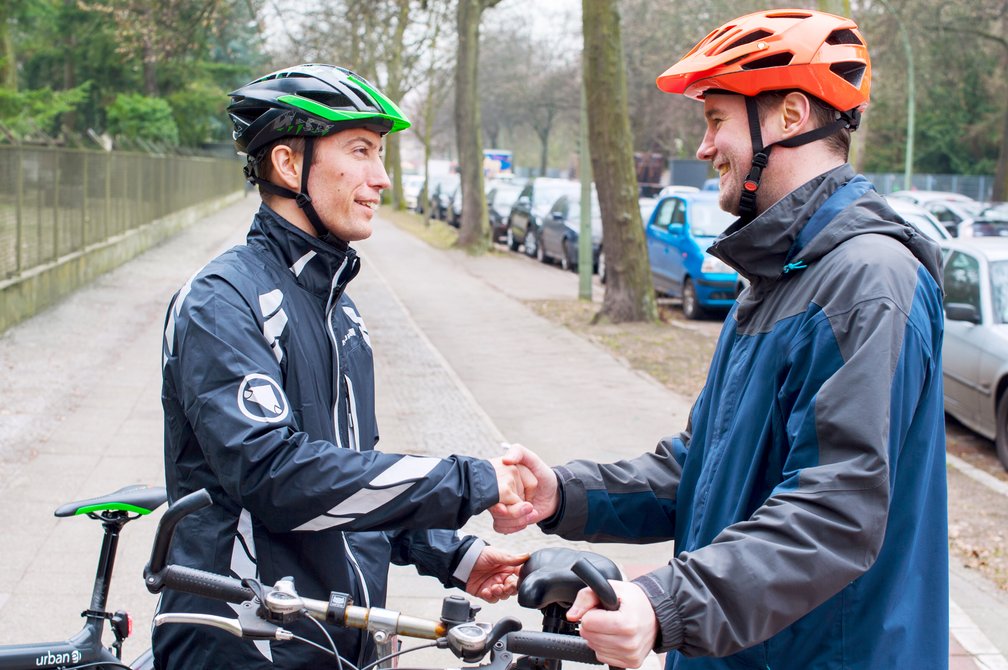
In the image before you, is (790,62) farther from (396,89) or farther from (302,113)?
(396,89)

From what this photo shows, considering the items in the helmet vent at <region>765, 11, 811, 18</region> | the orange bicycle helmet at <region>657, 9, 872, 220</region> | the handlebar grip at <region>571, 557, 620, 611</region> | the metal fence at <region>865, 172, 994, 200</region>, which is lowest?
the handlebar grip at <region>571, 557, 620, 611</region>

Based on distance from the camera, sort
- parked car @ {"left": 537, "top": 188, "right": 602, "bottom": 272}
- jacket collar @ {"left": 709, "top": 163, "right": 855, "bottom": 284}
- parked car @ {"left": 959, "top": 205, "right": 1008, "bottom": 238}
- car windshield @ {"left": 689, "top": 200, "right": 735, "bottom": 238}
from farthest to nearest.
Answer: parked car @ {"left": 537, "top": 188, "right": 602, "bottom": 272}, parked car @ {"left": 959, "top": 205, "right": 1008, "bottom": 238}, car windshield @ {"left": 689, "top": 200, "right": 735, "bottom": 238}, jacket collar @ {"left": 709, "top": 163, "right": 855, "bottom": 284}

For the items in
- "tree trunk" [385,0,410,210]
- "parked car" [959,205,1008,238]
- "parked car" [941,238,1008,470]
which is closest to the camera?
"parked car" [941,238,1008,470]

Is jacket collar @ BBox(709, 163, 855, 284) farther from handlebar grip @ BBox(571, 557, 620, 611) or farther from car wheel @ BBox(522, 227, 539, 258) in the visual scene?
car wheel @ BBox(522, 227, 539, 258)

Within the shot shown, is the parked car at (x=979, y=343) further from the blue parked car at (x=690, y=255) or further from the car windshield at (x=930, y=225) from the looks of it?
the car windshield at (x=930, y=225)

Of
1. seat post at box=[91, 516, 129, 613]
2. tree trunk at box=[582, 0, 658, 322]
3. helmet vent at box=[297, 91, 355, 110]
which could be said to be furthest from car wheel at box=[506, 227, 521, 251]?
Result: seat post at box=[91, 516, 129, 613]

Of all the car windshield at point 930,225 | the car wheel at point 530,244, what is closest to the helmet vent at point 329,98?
the car windshield at point 930,225

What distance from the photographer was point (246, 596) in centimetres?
211

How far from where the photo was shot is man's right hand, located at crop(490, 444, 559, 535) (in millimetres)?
2635

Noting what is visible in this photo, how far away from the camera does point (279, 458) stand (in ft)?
7.51

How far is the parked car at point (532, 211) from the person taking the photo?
2866 cm

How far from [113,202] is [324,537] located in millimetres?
20228

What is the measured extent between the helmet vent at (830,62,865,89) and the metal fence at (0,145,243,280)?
1201 centimetres

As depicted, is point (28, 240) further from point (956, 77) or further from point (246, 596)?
point (956, 77)
